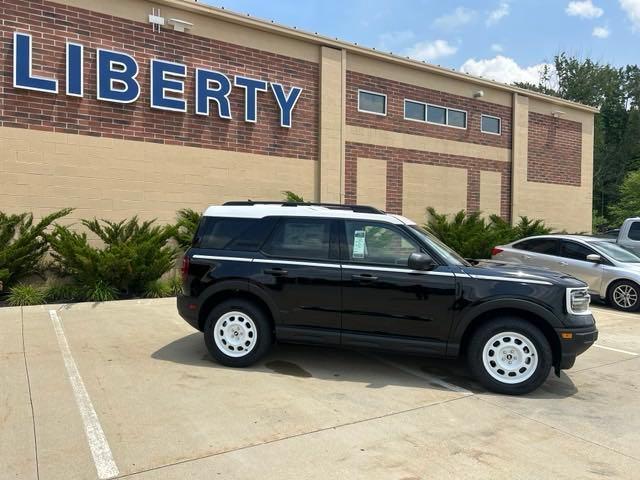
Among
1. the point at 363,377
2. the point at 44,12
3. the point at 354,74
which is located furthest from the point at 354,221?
the point at 354,74

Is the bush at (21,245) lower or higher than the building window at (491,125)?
lower

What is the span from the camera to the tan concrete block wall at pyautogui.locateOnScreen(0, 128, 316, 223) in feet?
Answer: 32.9

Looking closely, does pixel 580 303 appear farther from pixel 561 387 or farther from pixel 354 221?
pixel 354 221

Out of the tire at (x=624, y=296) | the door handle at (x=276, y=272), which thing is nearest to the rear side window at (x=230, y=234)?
the door handle at (x=276, y=272)

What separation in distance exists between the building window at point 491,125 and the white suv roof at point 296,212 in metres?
13.3

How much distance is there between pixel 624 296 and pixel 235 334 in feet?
27.9

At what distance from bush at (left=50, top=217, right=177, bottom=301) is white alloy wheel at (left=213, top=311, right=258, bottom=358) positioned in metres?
4.71

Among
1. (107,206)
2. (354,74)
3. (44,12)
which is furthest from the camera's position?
(354,74)

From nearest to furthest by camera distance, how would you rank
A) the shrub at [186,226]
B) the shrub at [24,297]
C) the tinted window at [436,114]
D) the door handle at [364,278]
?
the door handle at [364,278], the shrub at [24,297], the shrub at [186,226], the tinted window at [436,114]

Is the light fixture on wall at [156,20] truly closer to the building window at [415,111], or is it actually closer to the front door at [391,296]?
the building window at [415,111]

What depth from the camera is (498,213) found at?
18125 mm

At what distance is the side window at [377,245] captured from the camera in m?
5.44

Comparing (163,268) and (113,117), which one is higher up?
(113,117)

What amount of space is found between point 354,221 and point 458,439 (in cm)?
259
